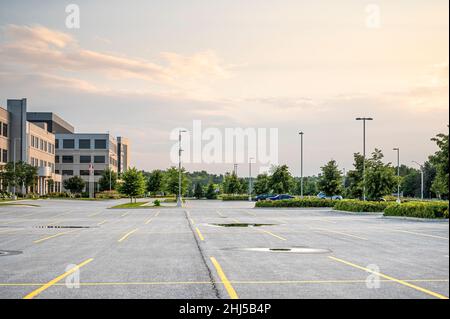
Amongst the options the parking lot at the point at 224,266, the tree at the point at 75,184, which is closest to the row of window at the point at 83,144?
the tree at the point at 75,184

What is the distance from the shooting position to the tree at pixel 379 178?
159 feet

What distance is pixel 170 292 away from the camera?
10367 millimetres

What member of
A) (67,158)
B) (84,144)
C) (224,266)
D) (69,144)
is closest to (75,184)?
(67,158)

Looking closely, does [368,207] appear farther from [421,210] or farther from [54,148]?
[54,148]

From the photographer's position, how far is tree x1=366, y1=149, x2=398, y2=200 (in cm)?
4841

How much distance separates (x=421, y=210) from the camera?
36.3 meters

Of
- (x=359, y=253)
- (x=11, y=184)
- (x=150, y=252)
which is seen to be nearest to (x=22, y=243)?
(x=150, y=252)

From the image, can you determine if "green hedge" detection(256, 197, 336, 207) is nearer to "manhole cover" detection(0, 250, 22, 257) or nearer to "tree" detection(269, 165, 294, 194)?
"tree" detection(269, 165, 294, 194)


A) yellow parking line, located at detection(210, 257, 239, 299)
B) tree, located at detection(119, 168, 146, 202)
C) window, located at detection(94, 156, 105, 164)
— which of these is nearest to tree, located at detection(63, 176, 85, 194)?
window, located at detection(94, 156, 105, 164)

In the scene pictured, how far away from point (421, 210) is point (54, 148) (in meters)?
110

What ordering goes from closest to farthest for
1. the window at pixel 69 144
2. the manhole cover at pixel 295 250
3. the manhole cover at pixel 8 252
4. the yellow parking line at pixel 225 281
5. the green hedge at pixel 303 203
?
the yellow parking line at pixel 225 281 < the manhole cover at pixel 8 252 < the manhole cover at pixel 295 250 < the green hedge at pixel 303 203 < the window at pixel 69 144

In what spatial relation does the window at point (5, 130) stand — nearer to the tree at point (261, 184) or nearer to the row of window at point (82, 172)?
the row of window at point (82, 172)

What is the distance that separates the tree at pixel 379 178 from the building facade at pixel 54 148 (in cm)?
6011
